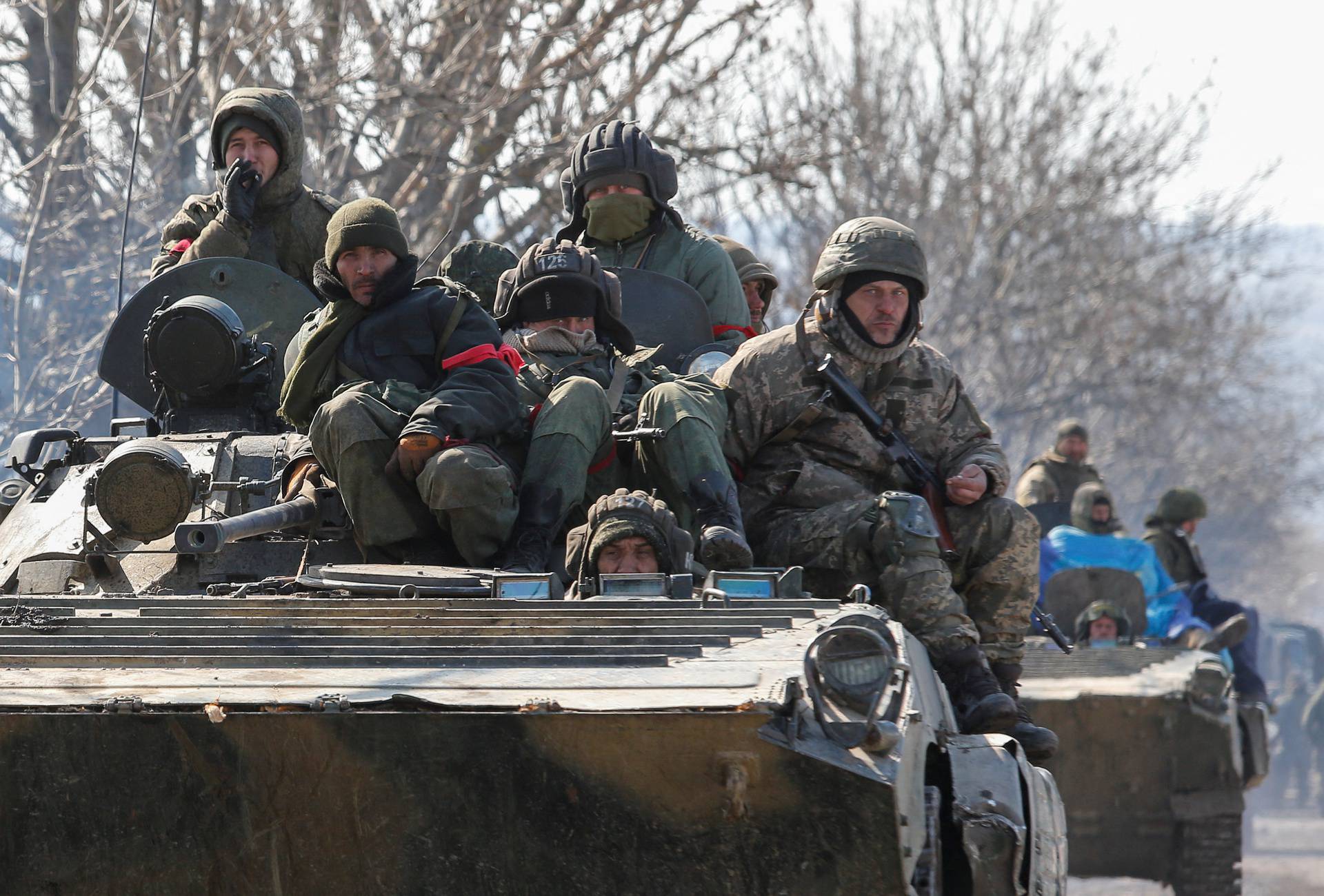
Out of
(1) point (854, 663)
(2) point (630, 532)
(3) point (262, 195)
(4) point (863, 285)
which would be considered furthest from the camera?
(3) point (262, 195)

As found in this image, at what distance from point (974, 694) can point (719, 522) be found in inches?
36.9

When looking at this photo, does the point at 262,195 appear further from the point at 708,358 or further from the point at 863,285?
the point at 863,285

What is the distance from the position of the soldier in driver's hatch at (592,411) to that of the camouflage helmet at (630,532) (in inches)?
11.8

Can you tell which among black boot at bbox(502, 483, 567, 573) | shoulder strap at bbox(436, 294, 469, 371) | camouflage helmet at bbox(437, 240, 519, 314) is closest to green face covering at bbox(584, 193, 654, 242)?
camouflage helmet at bbox(437, 240, 519, 314)

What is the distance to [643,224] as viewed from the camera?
8242mm

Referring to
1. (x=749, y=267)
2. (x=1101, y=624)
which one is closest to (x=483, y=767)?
(x=749, y=267)

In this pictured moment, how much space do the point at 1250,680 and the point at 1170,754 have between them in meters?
5.08

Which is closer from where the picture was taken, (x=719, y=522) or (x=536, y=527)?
(x=536, y=527)

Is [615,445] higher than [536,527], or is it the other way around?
[615,445]

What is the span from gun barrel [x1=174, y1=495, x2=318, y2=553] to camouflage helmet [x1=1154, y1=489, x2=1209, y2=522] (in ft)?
39.1

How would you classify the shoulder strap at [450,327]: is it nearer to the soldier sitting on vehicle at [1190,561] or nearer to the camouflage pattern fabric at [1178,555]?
the soldier sitting on vehicle at [1190,561]

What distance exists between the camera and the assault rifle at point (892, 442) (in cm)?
690

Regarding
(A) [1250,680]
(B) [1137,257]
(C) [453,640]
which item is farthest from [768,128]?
(B) [1137,257]

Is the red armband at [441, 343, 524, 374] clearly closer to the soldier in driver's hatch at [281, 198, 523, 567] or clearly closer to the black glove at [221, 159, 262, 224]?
the soldier in driver's hatch at [281, 198, 523, 567]
